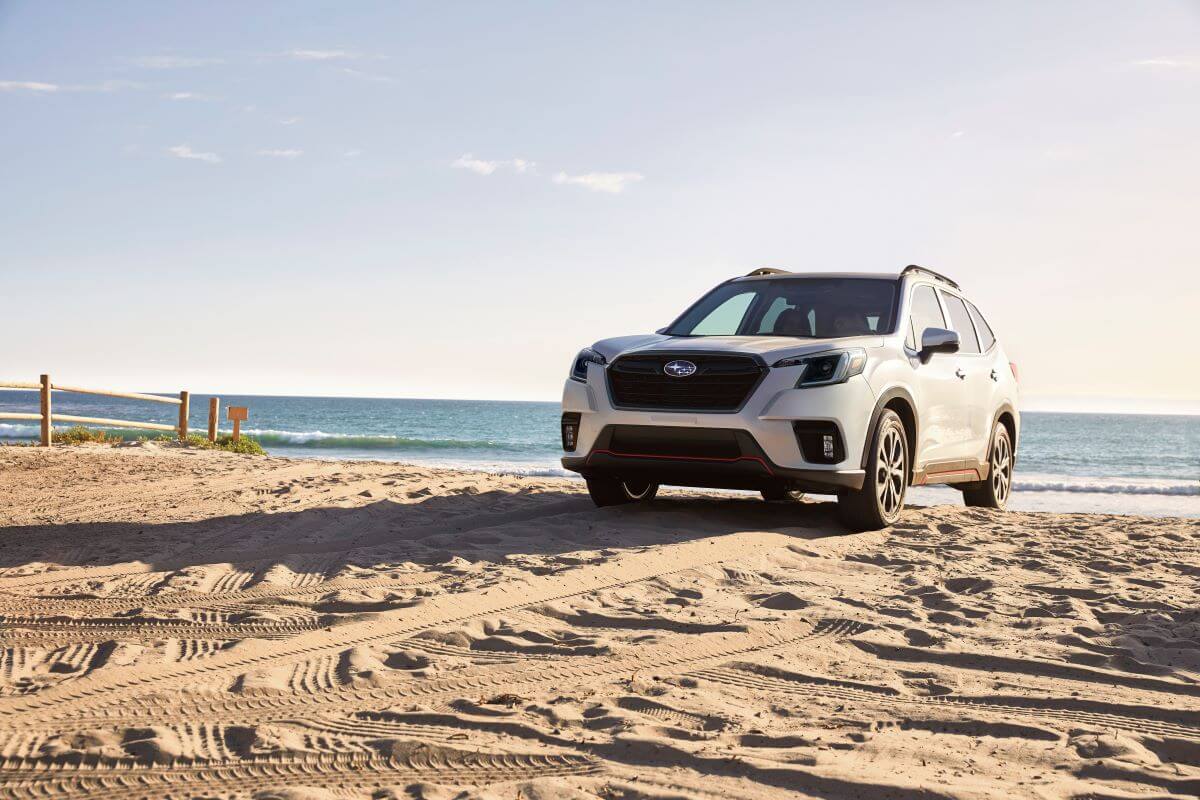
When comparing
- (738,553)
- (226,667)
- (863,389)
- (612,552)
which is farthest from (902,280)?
(226,667)

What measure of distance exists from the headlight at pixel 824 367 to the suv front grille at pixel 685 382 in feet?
0.79

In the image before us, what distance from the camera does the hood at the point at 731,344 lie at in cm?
684

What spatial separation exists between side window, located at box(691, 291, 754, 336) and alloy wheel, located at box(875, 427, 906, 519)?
59.3 inches

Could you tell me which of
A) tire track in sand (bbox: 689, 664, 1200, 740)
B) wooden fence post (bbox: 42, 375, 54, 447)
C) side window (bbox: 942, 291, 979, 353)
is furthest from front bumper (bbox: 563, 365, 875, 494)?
wooden fence post (bbox: 42, 375, 54, 447)

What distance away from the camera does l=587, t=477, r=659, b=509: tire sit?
319 inches

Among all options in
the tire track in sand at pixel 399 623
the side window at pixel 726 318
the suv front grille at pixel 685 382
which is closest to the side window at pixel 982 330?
the side window at pixel 726 318

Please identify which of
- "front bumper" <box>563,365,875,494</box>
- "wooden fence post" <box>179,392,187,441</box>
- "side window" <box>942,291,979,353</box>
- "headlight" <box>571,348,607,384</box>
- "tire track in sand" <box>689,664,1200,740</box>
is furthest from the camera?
"wooden fence post" <box>179,392,187,441</box>

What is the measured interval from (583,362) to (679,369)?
87 centimetres

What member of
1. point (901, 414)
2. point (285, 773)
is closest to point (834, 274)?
point (901, 414)

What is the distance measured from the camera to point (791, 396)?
6.66m

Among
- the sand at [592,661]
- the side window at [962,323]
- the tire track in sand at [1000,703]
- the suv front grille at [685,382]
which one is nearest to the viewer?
the sand at [592,661]

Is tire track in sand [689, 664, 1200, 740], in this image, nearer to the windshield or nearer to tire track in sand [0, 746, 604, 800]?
tire track in sand [0, 746, 604, 800]

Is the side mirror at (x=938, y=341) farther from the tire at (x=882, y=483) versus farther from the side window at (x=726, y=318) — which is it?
the side window at (x=726, y=318)

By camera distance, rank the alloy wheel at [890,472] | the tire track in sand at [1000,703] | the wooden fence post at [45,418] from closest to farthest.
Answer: the tire track in sand at [1000,703] < the alloy wheel at [890,472] < the wooden fence post at [45,418]
